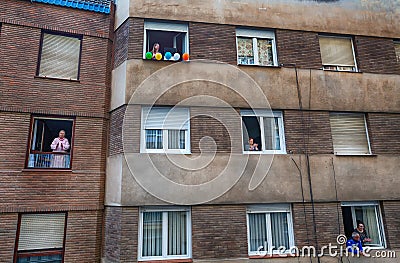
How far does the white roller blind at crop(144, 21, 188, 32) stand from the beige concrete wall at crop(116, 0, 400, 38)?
194 mm

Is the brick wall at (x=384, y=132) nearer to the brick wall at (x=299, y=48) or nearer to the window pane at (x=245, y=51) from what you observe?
the brick wall at (x=299, y=48)

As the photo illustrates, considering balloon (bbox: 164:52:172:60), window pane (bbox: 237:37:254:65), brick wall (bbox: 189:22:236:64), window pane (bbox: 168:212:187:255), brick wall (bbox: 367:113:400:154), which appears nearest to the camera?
window pane (bbox: 168:212:187:255)

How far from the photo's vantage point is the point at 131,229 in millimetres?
7461

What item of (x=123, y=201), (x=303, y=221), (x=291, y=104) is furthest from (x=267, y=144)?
(x=123, y=201)

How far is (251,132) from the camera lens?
8.68 metres

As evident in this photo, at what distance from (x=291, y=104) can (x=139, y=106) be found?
4.67 m

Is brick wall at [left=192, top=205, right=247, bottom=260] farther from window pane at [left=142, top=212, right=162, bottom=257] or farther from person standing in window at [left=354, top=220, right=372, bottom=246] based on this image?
person standing in window at [left=354, top=220, right=372, bottom=246]

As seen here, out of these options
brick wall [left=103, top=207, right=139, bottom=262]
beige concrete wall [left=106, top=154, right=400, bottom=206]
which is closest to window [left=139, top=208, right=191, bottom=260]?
brick wall [left=103, top=207, right=139, bottom=262]

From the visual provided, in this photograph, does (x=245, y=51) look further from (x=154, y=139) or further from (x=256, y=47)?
(x=154, y=139)

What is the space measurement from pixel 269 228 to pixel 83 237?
5263 mm

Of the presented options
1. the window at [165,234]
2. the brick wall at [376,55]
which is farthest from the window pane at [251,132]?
the brick wall at [376,55]

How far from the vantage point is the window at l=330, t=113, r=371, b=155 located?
8.95 meters

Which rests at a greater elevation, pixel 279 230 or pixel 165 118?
pixel 165 118

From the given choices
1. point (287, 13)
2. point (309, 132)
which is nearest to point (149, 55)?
point (287, 13)
